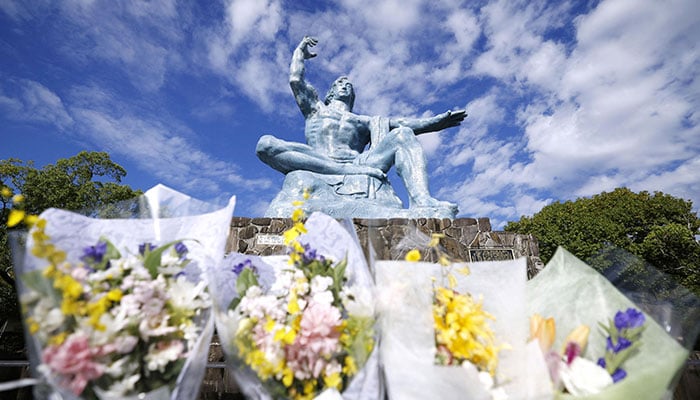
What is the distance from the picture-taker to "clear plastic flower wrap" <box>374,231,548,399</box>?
3.78ft

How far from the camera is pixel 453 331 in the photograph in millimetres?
1201

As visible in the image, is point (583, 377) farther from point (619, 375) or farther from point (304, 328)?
point (304, 328)

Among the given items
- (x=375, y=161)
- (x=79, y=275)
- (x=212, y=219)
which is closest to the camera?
(x=79, y=275)

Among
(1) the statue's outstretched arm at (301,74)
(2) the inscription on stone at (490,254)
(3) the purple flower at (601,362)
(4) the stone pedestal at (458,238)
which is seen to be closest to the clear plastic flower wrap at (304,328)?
(3) the purple flower at (601,362)

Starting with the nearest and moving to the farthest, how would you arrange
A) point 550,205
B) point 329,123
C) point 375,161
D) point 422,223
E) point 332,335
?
1. point 332,335
2. point 422,223
3. point 375,161
4. point 329,123
5. point 550,205

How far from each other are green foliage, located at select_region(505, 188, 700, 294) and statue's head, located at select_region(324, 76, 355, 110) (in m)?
11.7

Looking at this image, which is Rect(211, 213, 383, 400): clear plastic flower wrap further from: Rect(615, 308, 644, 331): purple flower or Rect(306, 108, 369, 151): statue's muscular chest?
Rect(306, 108, 369, 151): statue's muscular chest

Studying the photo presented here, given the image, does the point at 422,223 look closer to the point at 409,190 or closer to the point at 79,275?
the point at 409,190

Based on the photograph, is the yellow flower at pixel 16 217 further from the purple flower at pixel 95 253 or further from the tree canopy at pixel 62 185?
the tree canopy at pixel 62 185

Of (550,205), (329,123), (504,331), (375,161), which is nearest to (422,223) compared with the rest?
(375,161)

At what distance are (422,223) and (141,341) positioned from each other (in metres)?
4.12

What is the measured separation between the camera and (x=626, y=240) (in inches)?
682

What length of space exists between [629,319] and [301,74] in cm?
699

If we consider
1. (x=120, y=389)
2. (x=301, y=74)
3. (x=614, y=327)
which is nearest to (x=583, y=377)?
(x=614, y=327)
